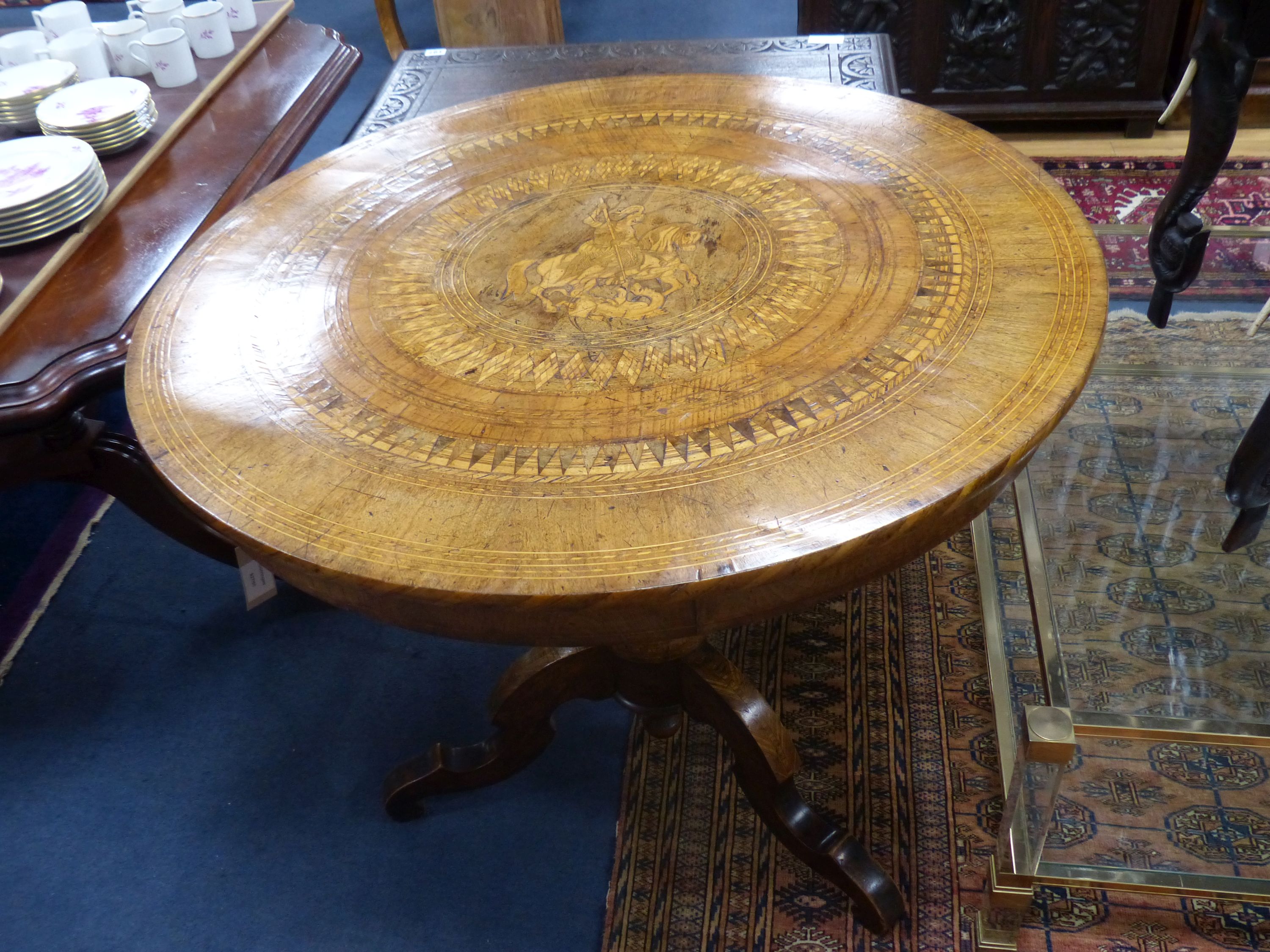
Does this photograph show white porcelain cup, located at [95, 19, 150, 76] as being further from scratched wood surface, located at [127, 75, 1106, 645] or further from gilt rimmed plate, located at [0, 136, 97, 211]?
scratched wood surface, located at [127, 75, 1106, 645]

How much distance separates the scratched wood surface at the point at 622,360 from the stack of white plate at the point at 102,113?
0.54 m

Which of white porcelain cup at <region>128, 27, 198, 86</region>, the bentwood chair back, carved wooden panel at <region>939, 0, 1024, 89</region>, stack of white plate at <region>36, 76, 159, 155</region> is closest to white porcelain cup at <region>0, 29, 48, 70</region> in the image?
white porcelain cup at <region>128, 27, 198, 86</region>

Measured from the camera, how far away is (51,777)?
5.38 feet

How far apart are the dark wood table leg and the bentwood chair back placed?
5.96 ft

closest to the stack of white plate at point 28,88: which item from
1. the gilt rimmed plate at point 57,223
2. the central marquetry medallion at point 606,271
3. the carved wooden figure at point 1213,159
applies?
the gilt rimmed plate at point 57,223

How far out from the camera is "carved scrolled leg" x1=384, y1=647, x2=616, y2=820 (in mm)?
1368

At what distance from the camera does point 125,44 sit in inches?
80.8

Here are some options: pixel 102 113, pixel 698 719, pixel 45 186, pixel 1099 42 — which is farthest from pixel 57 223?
pixel 1099 42

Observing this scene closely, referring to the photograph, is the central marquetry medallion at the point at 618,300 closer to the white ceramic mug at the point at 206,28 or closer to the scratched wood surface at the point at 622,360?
the scratched wood surface at the point at 622,360

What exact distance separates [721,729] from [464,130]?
94 centimetres

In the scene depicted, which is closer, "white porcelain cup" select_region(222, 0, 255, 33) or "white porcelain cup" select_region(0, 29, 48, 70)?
"white porcelain cup" select_region(0, 29, 48, 70)

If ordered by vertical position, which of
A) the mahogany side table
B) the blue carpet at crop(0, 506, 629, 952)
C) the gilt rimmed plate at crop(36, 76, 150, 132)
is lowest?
the blue carpet at crop(0, 506, 629, 952)

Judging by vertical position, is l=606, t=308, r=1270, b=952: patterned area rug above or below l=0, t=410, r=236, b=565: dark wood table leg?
below

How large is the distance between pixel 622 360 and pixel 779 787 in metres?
0.63
